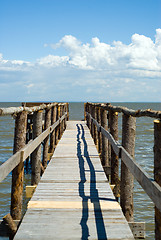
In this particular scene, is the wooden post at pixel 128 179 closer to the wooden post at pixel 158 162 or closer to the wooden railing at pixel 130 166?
the wooden railing at pixel 130 166

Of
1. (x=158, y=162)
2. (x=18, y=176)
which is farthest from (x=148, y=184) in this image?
(x=18, y=176)

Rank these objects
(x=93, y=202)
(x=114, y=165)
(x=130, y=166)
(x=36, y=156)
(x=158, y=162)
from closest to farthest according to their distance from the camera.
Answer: (x=158, y=162), (x=130, y=166), (x=93, y=202), (x=36, y=156), (x=114, y=165)

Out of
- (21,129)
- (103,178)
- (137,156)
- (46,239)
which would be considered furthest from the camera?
(137,156)

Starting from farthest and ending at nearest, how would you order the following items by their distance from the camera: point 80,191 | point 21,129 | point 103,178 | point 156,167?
point 103,178, point 80,191, point 21,129, point 156,167

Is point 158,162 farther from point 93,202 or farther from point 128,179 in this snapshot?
point 93,202

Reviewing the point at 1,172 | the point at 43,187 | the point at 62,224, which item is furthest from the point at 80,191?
the point at 1,172

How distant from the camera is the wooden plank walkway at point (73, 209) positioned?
3105 mm

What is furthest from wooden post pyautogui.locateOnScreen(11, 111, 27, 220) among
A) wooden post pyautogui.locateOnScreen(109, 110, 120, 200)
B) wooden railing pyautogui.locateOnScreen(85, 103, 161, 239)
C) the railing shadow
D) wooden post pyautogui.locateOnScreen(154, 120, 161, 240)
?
wooden post pyautogui.locateOnScreen(109, 110, 120, 200)

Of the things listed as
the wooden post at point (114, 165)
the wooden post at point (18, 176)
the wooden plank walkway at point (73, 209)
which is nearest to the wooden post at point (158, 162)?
the wooden plank walkway at point (73, 209)

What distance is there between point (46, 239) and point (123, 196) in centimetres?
149

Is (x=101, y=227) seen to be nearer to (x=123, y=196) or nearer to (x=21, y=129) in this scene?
(x=123, y=196)

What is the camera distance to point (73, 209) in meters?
3.78

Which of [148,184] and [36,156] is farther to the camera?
[36,156]

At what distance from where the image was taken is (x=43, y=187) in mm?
4742
